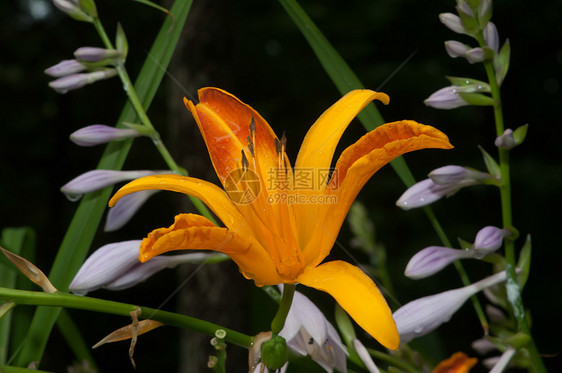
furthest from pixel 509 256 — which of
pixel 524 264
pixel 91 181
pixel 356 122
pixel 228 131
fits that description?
pixel 356 122

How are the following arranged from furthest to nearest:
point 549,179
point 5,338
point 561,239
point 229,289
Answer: point 561,239 < point 549,179 < point 229,289 < point 5,338

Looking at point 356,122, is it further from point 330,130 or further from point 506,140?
point 330,130

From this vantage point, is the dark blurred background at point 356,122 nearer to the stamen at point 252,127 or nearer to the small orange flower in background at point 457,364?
the small orange flower in background at point 457,364

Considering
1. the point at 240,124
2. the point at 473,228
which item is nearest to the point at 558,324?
the point at 473,228

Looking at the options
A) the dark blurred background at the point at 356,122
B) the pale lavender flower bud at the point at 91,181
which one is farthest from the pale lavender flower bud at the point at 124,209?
the dark blurred background at the point at 356,122

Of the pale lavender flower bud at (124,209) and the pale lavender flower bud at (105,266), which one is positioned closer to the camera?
the pale lavender flower bud at (105,266)

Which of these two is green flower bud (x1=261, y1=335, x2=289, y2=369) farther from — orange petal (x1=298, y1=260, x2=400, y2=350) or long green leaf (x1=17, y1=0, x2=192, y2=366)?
long green leaf (x1=17, y1=0, x2=192, y2=366)

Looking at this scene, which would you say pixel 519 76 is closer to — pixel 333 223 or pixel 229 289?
pixel 229 289
